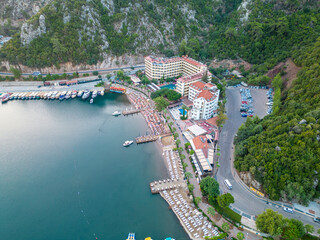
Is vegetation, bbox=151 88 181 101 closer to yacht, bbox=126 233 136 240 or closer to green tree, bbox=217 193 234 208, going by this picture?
green tree, bbox=217 193 234 208

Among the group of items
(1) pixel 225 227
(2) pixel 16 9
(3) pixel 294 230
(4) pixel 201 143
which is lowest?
(1) pixel 225 227

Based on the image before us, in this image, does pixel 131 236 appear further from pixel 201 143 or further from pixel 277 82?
pixel 277 82

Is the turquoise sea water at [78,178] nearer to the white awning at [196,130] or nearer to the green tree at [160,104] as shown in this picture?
the green tree at [160,104]

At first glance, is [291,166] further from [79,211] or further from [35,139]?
[35,139]

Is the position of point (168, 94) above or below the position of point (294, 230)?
above

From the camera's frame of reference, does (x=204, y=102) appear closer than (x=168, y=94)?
Yes

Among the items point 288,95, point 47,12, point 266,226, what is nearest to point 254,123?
point 288,95

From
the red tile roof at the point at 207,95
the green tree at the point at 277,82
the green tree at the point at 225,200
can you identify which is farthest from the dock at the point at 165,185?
the green tree at the point at 277,82

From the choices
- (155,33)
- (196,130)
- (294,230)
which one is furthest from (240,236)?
(155,33)
